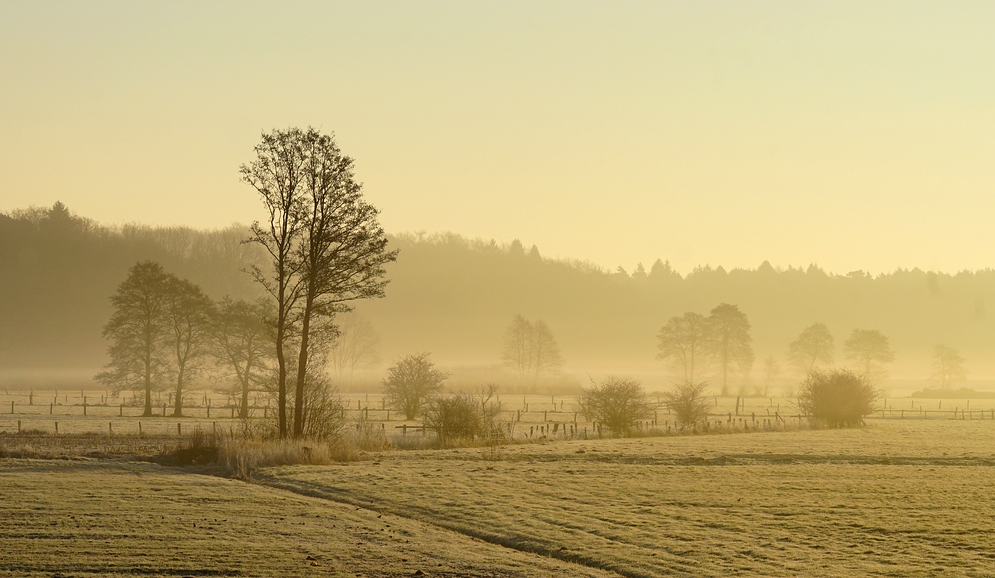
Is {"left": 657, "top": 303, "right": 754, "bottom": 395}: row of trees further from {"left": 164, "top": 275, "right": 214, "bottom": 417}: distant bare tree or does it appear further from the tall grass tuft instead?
the tall grass tuft

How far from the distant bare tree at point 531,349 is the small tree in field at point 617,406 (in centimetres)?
7649

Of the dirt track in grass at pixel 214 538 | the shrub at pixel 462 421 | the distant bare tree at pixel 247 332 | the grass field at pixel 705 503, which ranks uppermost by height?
the distant bare tree at pixel 247 332

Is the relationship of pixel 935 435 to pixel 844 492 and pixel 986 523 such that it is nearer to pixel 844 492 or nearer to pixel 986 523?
pixel 844 492

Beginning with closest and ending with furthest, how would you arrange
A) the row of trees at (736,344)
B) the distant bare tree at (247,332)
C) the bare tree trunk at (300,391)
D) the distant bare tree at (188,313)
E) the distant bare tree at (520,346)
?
the bare tree trunk at (300,391) < the distant bare tree at (247,332) < the distant bare tree at (188,313) < the row of trees at (736,344) < the distant bare tree at (520,346)

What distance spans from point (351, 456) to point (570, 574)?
61.1ft

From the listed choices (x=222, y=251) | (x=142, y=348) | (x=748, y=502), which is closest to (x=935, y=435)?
(x=748, y=502)

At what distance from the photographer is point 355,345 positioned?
139 meters

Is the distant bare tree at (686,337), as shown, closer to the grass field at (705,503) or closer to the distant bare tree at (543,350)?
the distant bare tree at (543,350)

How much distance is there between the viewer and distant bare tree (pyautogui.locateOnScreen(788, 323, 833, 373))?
121625 mm

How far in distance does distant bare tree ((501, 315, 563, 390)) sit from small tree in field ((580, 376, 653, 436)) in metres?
76.5

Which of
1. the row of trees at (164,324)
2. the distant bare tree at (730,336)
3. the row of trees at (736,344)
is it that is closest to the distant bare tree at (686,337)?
the row of trees at (736,344)

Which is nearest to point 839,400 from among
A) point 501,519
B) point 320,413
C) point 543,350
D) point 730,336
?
point 320,413

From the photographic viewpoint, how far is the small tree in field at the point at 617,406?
51.2 m

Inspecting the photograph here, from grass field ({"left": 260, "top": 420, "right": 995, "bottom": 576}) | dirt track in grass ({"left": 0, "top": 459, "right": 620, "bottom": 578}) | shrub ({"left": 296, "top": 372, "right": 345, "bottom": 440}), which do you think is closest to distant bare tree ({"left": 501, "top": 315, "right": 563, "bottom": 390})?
grass field ({"left": 260, "top": 420, "right": 995, "bottom": 576})
